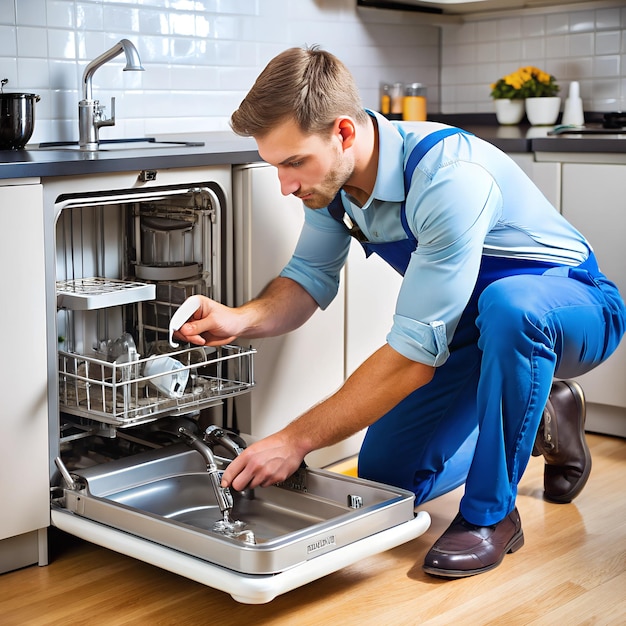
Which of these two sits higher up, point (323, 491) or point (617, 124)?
point (617, 124)

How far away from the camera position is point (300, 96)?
1.87 meters

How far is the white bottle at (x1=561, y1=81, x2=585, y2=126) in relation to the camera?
3.52m

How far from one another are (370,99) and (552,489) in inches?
68.7

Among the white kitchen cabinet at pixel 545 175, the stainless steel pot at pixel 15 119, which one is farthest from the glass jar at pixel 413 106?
the stainless steel pot at pixel 15 119

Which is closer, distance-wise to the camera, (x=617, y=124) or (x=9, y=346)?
(x=9, y=346)

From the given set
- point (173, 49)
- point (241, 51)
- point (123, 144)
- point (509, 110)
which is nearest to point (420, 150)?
point (123, 144)

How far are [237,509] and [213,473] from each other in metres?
0.15

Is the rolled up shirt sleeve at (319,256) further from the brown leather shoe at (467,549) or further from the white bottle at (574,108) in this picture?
the white bottle at (574,108)

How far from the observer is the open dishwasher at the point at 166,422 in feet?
5.92

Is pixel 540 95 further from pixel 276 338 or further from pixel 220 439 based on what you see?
pixel 220 439

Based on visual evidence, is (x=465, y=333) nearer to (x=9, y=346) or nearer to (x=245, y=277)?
Result: (x=245, y=277)

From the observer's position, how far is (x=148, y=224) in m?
2.45

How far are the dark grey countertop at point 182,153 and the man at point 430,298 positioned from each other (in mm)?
231

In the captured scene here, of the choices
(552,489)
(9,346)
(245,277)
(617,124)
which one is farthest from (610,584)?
(617,124)
